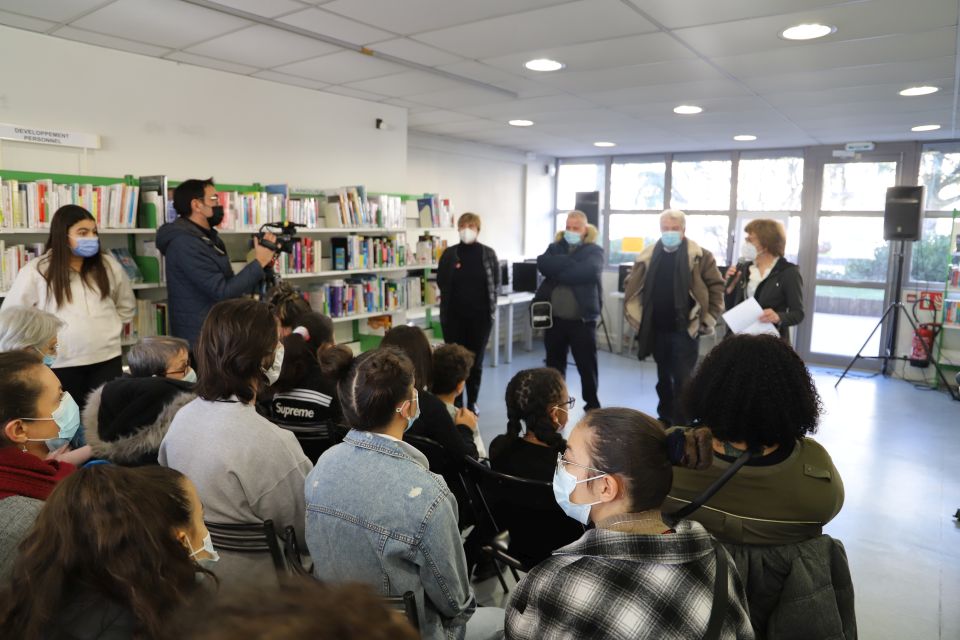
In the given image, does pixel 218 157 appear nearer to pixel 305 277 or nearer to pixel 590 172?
pixel 305 277

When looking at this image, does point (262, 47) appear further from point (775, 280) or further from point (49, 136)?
point (775, 280)

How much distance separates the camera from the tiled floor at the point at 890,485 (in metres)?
2.68

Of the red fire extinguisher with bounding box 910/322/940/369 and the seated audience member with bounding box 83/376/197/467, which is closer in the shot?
the seated audience member with bounding box 83/376/197/467

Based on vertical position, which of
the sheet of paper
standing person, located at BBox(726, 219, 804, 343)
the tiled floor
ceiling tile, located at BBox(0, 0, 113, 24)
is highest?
ceiling tile, located at BBox(0, 0, 113, 24)

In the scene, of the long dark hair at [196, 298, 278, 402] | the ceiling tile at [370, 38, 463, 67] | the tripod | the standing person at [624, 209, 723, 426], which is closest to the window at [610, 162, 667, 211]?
the tripod

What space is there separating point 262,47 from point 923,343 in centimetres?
670

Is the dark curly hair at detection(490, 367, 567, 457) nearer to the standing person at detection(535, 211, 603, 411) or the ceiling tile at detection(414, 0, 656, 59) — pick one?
the ceiling tile at detection(414, 0, 656, 59)

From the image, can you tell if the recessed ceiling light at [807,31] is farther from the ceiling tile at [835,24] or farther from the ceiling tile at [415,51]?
the ceiling tile at [415,51]

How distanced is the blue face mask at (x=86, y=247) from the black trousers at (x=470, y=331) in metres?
2.52

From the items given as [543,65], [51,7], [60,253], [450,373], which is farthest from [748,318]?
[51,7]

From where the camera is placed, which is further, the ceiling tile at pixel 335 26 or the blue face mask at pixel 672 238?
the blue face mask at pixel 672 238

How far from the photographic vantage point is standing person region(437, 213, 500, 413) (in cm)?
490

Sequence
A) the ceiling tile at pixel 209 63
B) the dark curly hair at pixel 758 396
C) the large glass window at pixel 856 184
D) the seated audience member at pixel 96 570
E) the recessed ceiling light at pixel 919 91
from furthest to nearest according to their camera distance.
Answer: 1. the large glass window at pixel 856 184
2. the recessed ceiling light at pixel 919 91
3. the ceiling tile at pixel 209 63
4. the dark curly hair at pixel 758 396
5. the seated audience member at pixel 96 570

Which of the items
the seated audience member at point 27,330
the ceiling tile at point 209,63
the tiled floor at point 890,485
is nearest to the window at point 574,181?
the tiled floor at point 890,485
